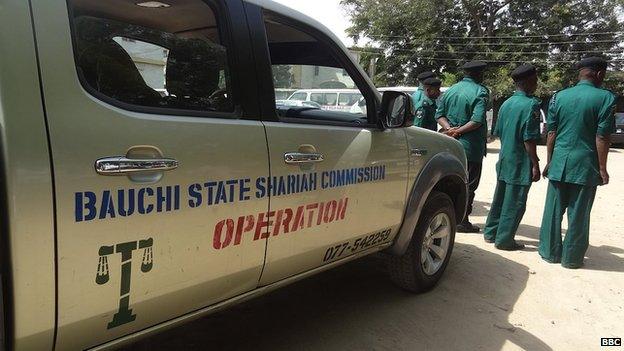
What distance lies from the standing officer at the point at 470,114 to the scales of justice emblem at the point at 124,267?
4066mm

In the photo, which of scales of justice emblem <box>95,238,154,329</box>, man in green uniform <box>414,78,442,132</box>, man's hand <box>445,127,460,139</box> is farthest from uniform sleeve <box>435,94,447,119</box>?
scales of justice emblem <box>95,238,154,329</box>

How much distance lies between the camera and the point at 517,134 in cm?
464

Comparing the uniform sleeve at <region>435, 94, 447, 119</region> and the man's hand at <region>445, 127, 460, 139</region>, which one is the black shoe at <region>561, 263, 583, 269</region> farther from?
the uniform sleeve at <region>435, 94, 447, 119</region>

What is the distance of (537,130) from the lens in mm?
4555

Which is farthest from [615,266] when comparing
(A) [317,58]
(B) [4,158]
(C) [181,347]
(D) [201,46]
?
(B) [4,158]

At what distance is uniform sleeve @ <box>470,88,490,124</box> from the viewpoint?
5039 millimetres

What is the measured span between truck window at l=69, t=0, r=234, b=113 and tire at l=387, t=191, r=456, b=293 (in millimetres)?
1930

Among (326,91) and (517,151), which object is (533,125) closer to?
(517,151)

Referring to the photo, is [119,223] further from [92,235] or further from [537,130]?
[537,130]

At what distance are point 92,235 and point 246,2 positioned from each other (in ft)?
4.02

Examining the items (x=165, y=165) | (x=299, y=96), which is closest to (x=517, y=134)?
(x=299, y=96)

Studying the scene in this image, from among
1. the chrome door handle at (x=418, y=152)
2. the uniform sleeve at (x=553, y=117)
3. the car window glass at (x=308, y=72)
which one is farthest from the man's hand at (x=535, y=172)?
the car window glass at (x=308, y=72)

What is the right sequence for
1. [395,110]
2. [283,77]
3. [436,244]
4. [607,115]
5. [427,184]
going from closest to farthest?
[283,77] < [395,110] < [427,184] < [436,244] < [607,115]

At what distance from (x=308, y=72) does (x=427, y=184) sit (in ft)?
3.77
